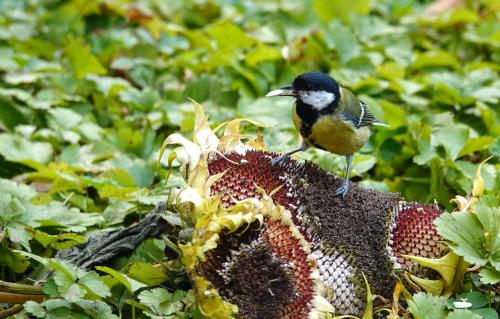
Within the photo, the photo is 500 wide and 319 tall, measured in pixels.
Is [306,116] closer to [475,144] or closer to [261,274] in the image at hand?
[261,274]

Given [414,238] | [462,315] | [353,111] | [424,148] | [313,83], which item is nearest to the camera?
[462,315]

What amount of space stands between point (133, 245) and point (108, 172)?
3.60 feet

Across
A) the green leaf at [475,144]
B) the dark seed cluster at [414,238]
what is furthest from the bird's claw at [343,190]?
the green leaf at [475,144]

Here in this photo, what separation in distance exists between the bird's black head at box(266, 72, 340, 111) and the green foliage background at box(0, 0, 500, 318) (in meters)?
0.23

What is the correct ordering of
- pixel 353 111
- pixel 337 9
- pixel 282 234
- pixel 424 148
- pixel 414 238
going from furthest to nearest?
pixel 337 9 < pixel 424 148 < pixel 353 111 < pixel 414 238 < pixel 282 234

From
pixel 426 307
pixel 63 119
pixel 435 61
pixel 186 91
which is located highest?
pixel 426 307

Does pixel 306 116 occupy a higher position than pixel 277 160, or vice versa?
pixel 277 160

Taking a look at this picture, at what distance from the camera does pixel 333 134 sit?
3350mm

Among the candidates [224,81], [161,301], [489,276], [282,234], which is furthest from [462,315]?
[224,81]

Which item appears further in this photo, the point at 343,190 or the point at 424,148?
the point at 424,148

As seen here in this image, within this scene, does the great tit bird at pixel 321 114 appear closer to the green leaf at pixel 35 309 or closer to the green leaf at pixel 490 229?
the green leaf at pixel 490 229

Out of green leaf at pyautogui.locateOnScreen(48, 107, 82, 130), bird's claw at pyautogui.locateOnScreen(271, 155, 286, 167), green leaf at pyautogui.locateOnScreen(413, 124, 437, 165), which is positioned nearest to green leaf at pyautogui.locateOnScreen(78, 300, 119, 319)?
bird's claw at pyautogui.locateOnScreen(271, 155, 286, 167)

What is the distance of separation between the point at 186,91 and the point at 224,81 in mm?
245

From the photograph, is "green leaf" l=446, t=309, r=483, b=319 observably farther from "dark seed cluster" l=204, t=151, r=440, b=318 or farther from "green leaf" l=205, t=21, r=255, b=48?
"green leaf" l=205, t=21, r=255, b=48
